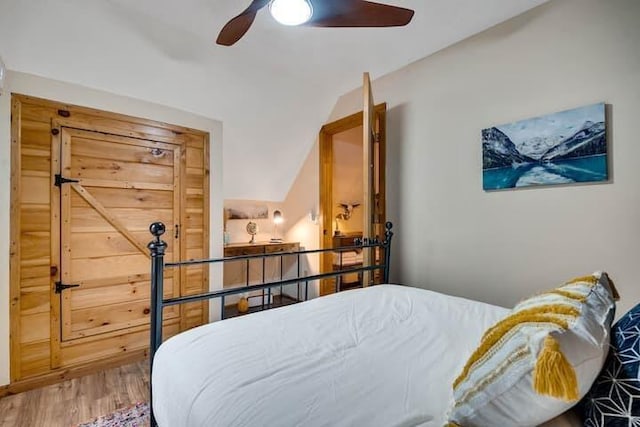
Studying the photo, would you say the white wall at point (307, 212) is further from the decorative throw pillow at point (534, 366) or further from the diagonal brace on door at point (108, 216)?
the decorative throw pillow at point (534, 366)

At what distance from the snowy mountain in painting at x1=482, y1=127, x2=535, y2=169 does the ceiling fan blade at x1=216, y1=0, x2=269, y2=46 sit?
5.66ft

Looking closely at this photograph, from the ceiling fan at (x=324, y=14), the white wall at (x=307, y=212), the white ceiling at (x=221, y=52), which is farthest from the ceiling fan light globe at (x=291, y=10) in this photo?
the white wall at (x=307, y=212)


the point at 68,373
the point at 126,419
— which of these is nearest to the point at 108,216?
the point at 68,373

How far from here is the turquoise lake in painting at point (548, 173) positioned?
1.74m

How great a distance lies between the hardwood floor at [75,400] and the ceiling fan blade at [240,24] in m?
2.36

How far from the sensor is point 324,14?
1.57m

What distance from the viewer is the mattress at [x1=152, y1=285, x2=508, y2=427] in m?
0.75

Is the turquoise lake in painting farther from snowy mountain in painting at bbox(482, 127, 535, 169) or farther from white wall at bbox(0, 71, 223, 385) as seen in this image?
white wall at bbox(0, 71, 223, 385)

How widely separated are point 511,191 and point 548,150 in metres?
0.33

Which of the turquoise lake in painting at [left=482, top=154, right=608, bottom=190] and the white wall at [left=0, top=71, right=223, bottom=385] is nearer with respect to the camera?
the turquoise lake in painting at [left=482, top=154, right=608, bottom=190]

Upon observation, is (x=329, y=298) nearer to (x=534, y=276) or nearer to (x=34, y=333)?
(x=534, y=276)

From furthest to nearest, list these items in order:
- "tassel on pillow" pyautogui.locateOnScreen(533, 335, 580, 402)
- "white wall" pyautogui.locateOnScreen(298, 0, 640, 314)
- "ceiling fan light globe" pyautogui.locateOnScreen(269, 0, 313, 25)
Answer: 1. "white wall" pyautogui.locateOnScreen(298, 0, 640, 314)
2. "ceiling fan light globe" pyautogui.locateOnScreen(269, 0, 313, 25)
3. "tassel on pillow" pyautogui.locateOnScreen(533, 335, 580, 402)

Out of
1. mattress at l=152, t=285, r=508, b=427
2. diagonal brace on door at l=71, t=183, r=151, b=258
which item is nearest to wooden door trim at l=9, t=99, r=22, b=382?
diagonal brace on door at l=71, t=183, r=151, b=258

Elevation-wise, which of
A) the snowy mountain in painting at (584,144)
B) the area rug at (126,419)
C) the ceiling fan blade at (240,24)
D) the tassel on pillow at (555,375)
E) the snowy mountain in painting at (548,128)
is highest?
the ceiling fan blade at (240,24)
